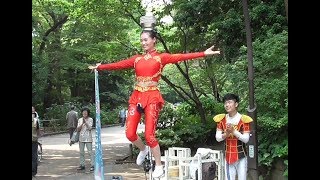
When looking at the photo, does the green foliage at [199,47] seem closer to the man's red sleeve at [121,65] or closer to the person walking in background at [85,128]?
the person walking in background at [85,128]

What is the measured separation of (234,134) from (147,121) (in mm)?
935

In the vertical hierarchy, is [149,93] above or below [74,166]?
above

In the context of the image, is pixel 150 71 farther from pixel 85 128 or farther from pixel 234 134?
pixel 85 128

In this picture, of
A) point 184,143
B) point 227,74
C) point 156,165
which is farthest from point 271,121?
point 184,143

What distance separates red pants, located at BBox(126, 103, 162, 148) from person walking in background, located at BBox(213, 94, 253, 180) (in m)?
0.72

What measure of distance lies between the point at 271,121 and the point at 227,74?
64.9 inches

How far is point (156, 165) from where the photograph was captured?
4977 millimetres

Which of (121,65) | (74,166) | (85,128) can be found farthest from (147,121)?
(74,166)

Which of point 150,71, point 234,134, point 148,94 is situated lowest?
point 234,134

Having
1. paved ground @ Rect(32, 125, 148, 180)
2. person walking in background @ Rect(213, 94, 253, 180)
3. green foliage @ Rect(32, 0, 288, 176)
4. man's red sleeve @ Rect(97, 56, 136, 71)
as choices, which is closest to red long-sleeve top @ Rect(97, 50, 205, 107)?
man's red sleeve @ Rect(97, 56, 136, 71)

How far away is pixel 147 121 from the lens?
15.8 feet

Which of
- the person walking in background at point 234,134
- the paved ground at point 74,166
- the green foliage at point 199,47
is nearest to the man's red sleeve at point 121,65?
the person walking in background at point 234,134
